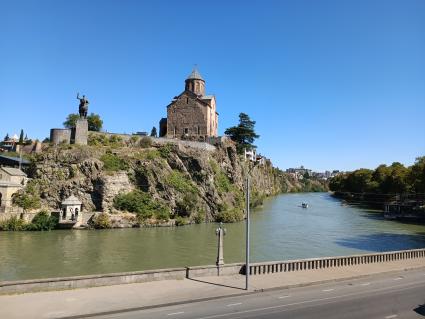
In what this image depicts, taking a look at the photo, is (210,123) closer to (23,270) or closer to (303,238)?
(303,238)

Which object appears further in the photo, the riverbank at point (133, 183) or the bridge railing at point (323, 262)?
the riverbank at point (133, 183)

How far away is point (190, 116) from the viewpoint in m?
80.9

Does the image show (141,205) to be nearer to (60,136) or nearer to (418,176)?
(60,136)

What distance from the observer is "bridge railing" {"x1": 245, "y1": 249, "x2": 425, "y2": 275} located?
67.4 ft

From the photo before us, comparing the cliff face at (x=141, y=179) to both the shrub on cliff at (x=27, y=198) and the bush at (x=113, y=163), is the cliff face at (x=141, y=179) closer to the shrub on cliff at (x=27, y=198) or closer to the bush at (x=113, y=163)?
the bush at (x=113, y=163)

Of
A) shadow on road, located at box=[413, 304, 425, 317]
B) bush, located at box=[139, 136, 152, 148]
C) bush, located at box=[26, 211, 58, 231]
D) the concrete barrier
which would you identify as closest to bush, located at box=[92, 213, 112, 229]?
bush, located at box=[26, 211, 58, 231]

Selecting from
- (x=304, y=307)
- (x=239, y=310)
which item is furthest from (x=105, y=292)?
(x=304, y=307)

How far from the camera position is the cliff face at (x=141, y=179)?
184ft

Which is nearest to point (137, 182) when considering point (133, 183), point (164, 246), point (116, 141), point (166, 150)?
point (133, 183)

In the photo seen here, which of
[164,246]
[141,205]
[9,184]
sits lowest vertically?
[164,246]

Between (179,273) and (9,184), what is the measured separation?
40.3 m

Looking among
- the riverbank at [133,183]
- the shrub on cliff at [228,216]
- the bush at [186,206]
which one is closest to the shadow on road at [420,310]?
the riverbank at [133,183]

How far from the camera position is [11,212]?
1921 inches

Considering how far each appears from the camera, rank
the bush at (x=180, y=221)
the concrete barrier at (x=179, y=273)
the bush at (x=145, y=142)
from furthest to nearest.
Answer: the bush at (x=145, y=142) < the bush at (x=180, y=221) < the concrete barrier at (x=179, y=273)
